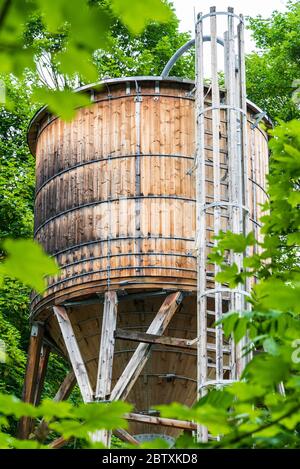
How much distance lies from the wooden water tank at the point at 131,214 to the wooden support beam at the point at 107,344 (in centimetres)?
26

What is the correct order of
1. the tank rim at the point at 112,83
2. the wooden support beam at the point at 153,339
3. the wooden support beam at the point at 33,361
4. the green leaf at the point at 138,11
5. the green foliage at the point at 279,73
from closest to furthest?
the green leaf at the point at 138,11
the wooden support beam at the point at 153,339
the tank rim at the point at 112,83
the wooden support beam at the point at 33,361
the green foliage at the point at 279,73

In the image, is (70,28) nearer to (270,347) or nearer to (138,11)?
(138,11)

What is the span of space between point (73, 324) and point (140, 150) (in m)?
3.00

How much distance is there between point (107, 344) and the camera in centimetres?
1417

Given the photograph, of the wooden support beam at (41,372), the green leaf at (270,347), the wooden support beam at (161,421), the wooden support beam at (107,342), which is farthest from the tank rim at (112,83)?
the green leaf at (270,347)

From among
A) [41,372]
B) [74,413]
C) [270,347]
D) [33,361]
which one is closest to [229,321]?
[270,347]

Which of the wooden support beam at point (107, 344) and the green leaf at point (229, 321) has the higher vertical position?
the wooden support beam at point (107, 344)

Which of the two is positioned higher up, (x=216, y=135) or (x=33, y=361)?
(x=216, y=135)

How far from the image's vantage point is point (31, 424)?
15953mm

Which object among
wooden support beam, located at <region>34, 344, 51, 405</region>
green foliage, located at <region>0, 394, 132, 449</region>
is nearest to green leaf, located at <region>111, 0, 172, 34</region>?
green foliage, located at <region>0, 394, 132, 449</region>

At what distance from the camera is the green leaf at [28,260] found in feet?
4.88

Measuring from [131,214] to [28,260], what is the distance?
13.0 meters

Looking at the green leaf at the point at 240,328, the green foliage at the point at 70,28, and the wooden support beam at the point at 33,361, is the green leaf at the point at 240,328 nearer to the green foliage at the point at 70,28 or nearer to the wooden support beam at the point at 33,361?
the green foliage at the point at 70,28
